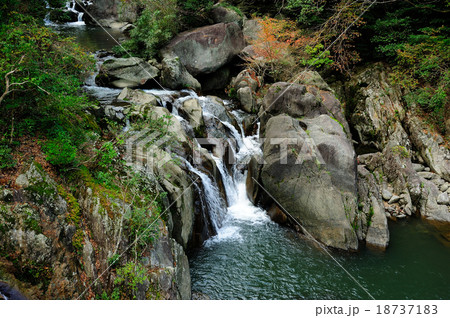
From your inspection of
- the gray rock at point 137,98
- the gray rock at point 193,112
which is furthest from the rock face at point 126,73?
the gray rock at point 193,112

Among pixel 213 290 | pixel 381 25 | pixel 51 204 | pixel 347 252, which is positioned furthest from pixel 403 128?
pixel 51 204

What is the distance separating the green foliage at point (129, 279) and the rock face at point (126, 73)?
35.1 ft

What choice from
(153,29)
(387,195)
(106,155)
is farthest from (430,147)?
(153,29)

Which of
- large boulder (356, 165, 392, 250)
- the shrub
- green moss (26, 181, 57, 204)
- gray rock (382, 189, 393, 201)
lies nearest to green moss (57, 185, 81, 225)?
green moss (26, 181, 57, 204)

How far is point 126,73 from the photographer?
13.3 m

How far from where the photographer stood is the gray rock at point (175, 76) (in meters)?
13.6

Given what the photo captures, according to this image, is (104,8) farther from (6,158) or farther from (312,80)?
(6,158)

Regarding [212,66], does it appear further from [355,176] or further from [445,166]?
[445,166]

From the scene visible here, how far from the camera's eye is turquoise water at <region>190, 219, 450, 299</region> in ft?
22.3

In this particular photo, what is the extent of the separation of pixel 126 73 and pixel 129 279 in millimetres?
11530

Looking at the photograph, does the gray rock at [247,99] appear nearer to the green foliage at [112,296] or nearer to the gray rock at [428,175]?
the gray rock at [428,175]

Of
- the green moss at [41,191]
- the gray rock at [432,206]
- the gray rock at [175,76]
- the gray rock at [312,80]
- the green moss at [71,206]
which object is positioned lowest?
the gray rock at [432,206]

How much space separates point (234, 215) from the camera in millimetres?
9633

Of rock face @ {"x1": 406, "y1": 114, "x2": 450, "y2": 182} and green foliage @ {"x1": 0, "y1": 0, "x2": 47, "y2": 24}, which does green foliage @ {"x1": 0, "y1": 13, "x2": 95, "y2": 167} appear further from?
rock face @ {"x1": 406, "y1": 114, "x2": 450, "y2": 182}
